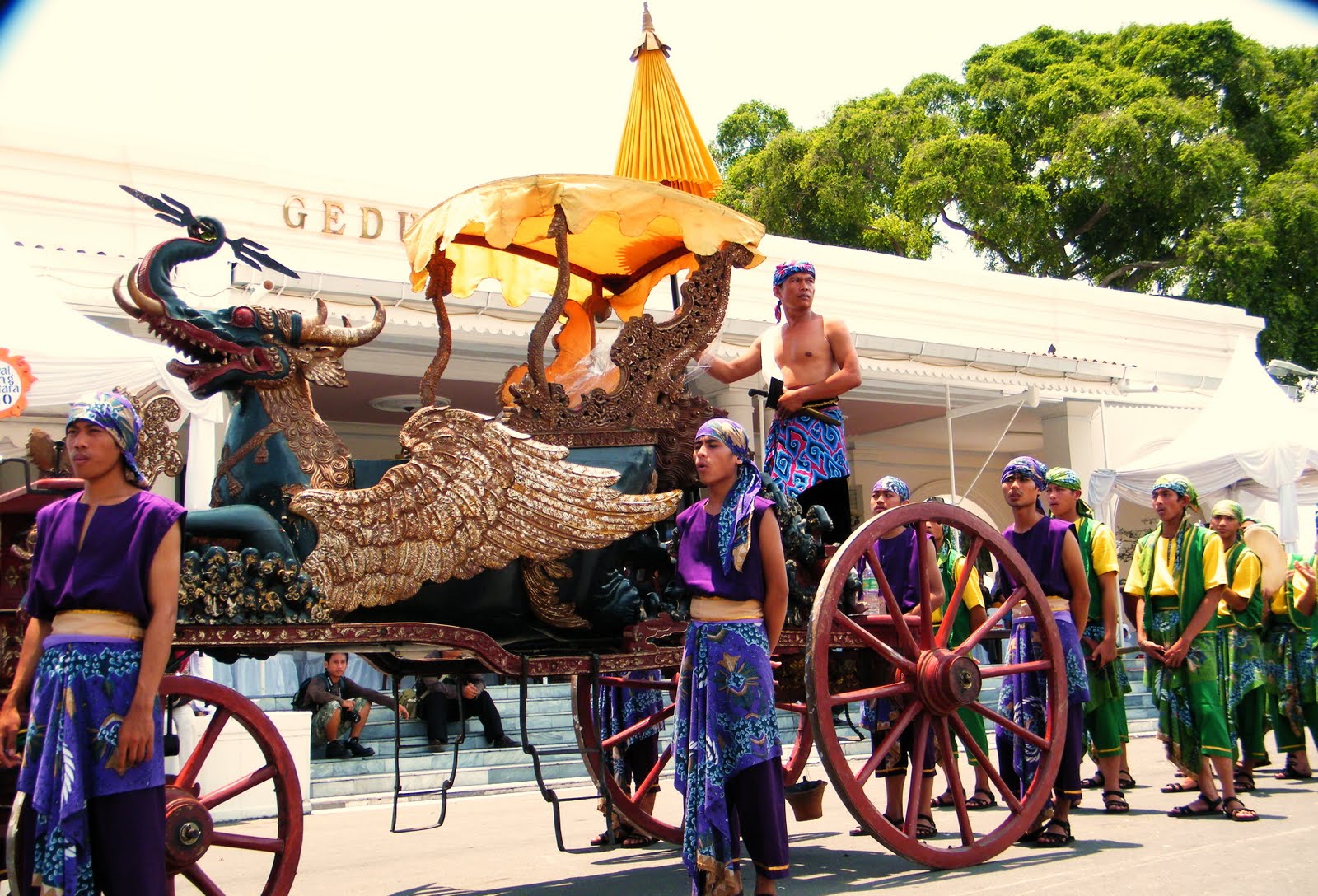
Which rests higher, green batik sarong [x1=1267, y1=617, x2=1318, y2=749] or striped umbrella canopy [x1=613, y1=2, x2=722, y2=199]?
striped umbrella canopy [x1=613, y1=2, x2=722, y2=199]

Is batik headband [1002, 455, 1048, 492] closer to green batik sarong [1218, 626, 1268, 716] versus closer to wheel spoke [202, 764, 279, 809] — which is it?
green batik sarong [1218, 626, 1268, 716]

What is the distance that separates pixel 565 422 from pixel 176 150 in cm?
973

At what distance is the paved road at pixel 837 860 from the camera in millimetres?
5121

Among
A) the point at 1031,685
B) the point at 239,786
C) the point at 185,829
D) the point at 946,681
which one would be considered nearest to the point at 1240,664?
the point at 1031,685

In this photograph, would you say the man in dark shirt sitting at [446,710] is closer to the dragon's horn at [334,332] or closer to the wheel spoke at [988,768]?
the wheel spoke at [988,768]

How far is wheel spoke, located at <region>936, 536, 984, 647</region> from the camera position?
19.2ft

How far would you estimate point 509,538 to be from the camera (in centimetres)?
505

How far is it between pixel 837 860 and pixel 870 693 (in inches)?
39.1

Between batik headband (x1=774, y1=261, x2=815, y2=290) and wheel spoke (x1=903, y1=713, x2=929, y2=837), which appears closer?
wheel spoke (x1=903, y1=713, x2=929, y2=837)

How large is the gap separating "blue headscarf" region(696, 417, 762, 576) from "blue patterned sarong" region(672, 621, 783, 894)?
25 centimetres

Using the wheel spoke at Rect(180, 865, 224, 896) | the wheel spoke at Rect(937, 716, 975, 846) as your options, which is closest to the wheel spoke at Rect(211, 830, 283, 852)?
the wheel spoke at Rect(180, 865, 224, 896)

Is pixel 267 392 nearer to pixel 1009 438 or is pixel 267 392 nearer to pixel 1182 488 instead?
pixel 1182 488

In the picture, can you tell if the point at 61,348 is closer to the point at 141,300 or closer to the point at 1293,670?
the point at 141,300

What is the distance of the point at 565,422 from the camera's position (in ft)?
18.3
